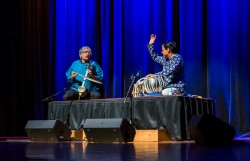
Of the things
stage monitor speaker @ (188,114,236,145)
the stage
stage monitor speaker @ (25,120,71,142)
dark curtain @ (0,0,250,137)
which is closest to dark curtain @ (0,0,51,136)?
dark curtain @ (0,0,250,137)

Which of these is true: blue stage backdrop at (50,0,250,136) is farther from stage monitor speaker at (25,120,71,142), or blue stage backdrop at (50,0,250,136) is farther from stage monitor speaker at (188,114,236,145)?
stage monitor speaker at (188,114,236,145)

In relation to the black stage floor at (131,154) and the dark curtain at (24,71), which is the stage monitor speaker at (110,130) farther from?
the dark curtain at (24,71)

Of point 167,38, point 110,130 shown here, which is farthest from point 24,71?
point 110,130

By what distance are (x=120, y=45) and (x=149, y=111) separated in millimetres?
2099

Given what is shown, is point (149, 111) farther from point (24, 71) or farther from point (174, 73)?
point (24, 71)

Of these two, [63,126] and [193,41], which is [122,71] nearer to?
[193,41]

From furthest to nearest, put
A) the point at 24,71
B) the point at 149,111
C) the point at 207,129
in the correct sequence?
the point at 24,71 → the point at 149,111 → the point at 207,129

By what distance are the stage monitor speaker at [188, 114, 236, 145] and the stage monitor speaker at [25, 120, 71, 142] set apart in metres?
1.86

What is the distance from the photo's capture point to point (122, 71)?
23.6 ft

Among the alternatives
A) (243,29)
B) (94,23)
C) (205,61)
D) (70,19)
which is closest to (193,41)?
(205,61)

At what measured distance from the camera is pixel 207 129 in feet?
12.9

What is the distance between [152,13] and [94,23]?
1.07 m

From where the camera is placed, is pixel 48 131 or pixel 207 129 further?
pixel 48 131

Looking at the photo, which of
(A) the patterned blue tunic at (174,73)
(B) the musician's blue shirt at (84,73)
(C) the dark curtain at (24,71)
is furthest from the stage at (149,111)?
(C) the dark curtain at (24,71)
